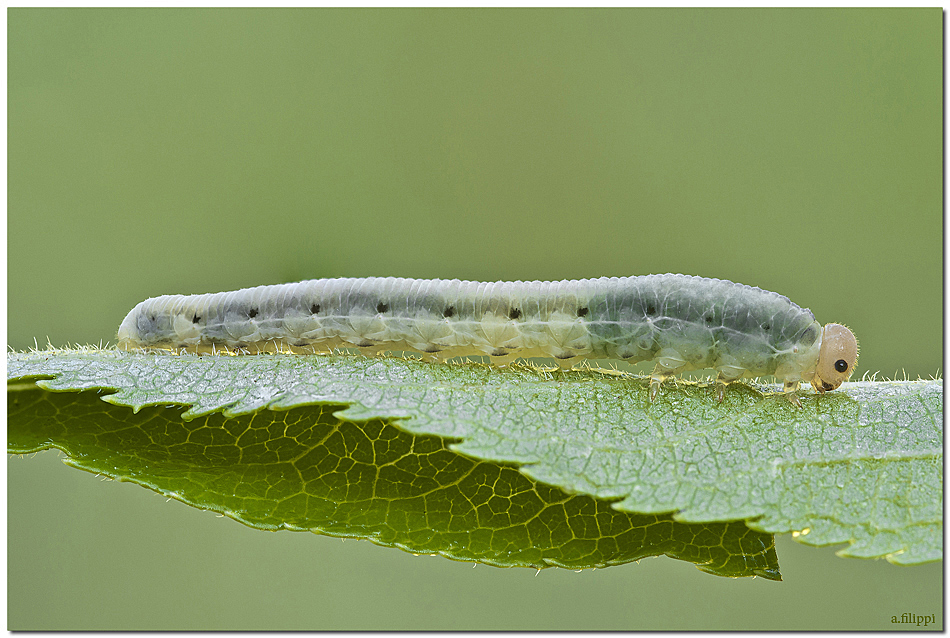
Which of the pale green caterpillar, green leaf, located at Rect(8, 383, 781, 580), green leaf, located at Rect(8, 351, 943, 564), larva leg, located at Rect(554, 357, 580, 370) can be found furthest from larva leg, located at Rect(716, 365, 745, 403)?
green leaf, located at Rect(8, 383, 781, 580)

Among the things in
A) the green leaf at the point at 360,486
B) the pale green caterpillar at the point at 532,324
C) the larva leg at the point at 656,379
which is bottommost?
the green leaf at the point at 360,486

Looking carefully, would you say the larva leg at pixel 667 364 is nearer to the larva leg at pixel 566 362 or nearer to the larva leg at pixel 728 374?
the larva leg at pixel 728 374

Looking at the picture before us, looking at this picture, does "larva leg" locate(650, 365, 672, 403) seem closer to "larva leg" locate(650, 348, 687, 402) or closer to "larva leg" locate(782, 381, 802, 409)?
"larva leg" locate(650, 348, 687, 402)

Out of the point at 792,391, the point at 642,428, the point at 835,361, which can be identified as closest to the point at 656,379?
the point at 642,428

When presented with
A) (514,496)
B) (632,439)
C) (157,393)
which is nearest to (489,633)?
(514,496)

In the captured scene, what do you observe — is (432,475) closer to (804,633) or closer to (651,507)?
(651,507)

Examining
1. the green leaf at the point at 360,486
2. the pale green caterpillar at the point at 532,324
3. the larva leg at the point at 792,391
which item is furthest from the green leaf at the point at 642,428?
the pale green caterpillar at the point at 532,324

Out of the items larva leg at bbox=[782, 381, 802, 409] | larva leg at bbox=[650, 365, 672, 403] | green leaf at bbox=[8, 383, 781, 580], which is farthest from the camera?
larva leg at bbox=[782, 381, 802, 409]
